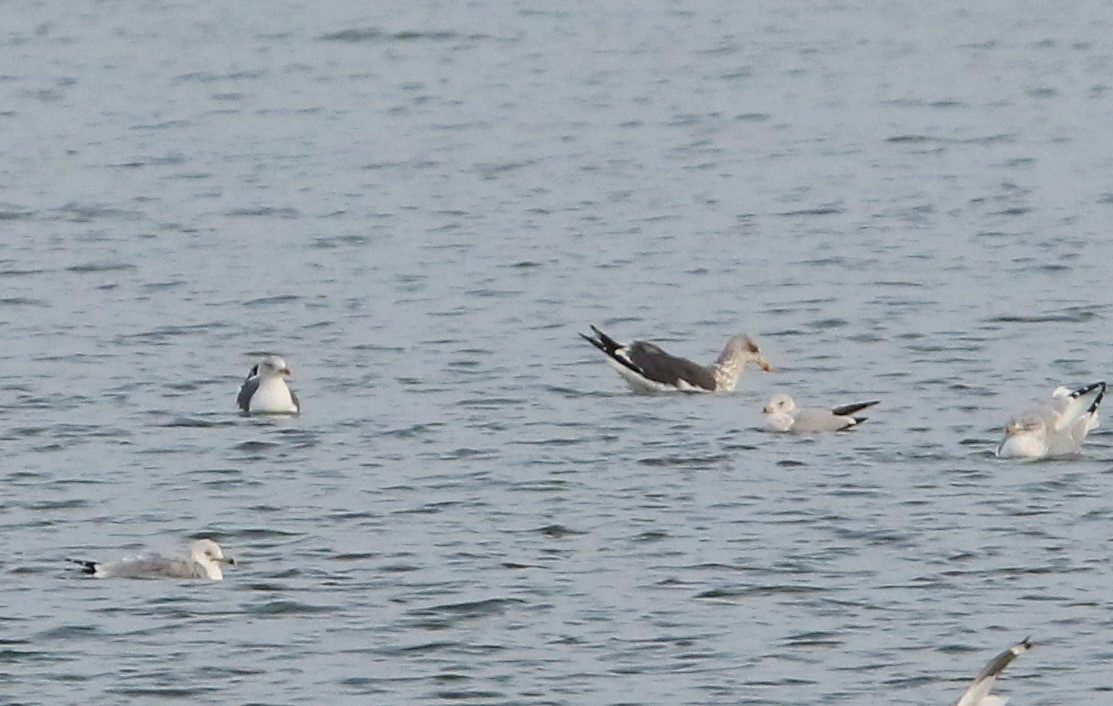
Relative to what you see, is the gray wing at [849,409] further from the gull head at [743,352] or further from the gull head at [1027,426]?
the gull head at [743,352]

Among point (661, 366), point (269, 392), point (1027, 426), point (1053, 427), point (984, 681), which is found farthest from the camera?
point (661, 366)

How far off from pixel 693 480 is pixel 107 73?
25.5 meters

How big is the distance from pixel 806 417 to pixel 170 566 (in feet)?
18.0

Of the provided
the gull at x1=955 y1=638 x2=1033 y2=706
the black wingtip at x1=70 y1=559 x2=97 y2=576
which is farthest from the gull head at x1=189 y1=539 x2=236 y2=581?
the gull at x1=955 y1=638 x2=1033 y2=706

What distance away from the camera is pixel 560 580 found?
46.6 feet

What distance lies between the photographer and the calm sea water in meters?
13.1

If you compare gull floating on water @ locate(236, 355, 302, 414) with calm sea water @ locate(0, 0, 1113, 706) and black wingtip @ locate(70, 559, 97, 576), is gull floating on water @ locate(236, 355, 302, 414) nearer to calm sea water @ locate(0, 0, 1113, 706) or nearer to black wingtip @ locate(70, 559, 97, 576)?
calm sea water @ locate(0, 0, 1113, 706)

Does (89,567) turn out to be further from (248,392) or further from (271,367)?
(248,392)

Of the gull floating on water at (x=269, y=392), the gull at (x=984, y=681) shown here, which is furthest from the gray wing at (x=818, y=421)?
the gull at (x=984, y=681)

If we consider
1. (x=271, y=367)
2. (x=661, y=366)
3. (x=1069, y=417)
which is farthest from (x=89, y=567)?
(x=661, y=366)

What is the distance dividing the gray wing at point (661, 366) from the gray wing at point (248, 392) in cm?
263

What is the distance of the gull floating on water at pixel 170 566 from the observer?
1408 centimetres

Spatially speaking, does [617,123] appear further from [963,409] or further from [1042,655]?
[1042,655]

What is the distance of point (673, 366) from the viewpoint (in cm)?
2042
